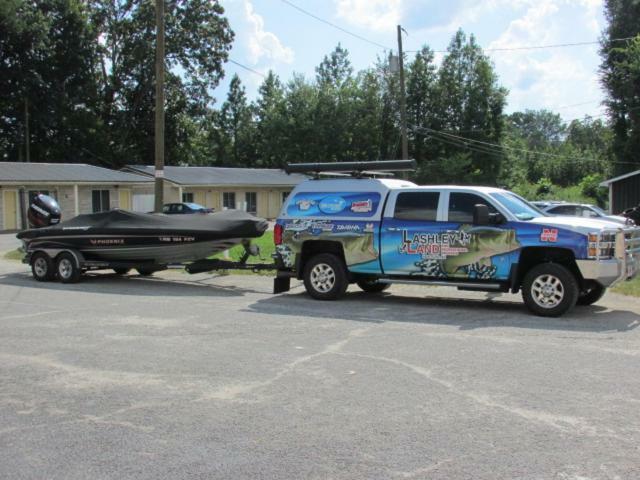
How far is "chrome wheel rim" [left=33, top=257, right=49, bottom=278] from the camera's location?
14898 mm

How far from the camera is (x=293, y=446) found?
4.71 meters

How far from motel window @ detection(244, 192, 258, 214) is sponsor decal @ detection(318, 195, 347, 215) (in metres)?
40.5

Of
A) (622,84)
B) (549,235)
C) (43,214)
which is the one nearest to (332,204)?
(549,235)

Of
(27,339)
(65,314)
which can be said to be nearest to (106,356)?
(27,339)

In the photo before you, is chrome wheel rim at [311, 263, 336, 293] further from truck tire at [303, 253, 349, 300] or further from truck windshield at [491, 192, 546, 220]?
truck windshield at [491, 192, 546, 220]

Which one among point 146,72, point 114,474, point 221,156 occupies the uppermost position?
point 146,72

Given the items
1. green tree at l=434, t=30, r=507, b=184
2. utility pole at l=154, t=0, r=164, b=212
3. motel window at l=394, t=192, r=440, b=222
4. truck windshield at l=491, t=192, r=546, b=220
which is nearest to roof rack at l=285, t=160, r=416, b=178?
motel window at l=394, t=192, r=440, b=222

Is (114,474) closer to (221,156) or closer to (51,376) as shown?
(51,376)

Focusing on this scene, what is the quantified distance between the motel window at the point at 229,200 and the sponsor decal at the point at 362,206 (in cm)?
3965

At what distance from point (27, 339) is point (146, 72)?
175ft

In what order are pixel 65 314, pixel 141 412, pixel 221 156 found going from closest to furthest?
pixel 141 412, pixel 65 314, pixel 221 156

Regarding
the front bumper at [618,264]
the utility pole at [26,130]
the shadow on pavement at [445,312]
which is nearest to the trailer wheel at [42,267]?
the shadow on pavement at [445,312]

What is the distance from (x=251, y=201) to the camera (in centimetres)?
5272

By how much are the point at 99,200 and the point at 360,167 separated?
3540 cm
